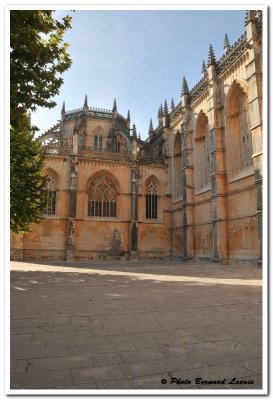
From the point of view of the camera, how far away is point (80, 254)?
25875 millimetres

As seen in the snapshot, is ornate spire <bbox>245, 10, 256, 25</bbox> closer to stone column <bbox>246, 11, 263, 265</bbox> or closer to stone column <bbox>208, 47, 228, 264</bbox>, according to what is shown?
stone column <bbox>246, 11, 263, 265</bbox>

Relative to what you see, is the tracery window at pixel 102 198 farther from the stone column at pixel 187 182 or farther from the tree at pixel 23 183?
the tree at pixel 23 183

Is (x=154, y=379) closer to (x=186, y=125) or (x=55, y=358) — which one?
(x=55, y=358)

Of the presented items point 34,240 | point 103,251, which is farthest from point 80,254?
point 34,240

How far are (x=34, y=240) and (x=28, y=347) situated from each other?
74.6 ft

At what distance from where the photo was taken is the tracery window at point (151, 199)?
29109 mm

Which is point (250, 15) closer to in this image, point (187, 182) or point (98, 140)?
point (187, 182)

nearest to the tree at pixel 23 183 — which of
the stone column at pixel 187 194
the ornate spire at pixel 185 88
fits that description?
the stone column at pixel 187 194

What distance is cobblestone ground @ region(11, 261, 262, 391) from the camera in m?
2.54

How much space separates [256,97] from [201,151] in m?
8.66

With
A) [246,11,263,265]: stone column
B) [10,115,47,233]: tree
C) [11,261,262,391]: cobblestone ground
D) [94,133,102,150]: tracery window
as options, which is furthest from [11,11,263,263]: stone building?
[11,261,262,391]: cobblestone ground

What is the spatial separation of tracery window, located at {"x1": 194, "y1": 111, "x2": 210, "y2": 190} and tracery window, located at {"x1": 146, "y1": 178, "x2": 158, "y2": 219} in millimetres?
5469

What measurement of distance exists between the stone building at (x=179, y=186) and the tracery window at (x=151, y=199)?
0.33 ft

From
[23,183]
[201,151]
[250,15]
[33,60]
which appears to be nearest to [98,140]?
[201,151]
